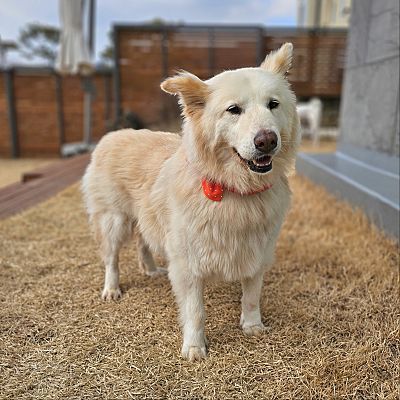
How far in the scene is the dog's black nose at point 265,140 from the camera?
151cm

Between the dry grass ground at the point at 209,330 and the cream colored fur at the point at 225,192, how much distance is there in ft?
0.59

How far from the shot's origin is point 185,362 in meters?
1.81

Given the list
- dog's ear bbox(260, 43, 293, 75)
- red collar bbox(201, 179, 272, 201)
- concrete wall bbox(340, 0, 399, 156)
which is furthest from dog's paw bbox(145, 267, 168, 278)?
concrete wall bbox(340, 0, 399, 156)

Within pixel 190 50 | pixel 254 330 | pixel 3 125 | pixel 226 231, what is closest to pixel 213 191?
pixel 226 231

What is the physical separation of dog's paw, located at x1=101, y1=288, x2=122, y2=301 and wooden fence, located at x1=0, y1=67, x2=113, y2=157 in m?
8.82

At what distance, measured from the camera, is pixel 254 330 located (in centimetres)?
204

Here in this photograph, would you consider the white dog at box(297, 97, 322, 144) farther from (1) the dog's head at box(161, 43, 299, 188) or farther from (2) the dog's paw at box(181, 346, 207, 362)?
(2) the dog's paw at box(181, 346, 207, 362)

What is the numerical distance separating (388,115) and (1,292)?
3.88m

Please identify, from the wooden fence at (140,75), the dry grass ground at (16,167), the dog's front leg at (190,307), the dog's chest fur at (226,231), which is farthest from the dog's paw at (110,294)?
the wooden fence at (140,75)

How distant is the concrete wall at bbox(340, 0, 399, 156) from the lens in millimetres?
3832

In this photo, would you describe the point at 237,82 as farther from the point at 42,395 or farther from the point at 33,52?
the point at 33,52

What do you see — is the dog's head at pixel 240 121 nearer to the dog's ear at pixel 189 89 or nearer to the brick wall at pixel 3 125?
the dog's ear at pixel 189 89

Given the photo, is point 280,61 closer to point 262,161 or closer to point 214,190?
point 262,161

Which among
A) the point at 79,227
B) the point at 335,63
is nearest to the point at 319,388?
the point at 79,227
